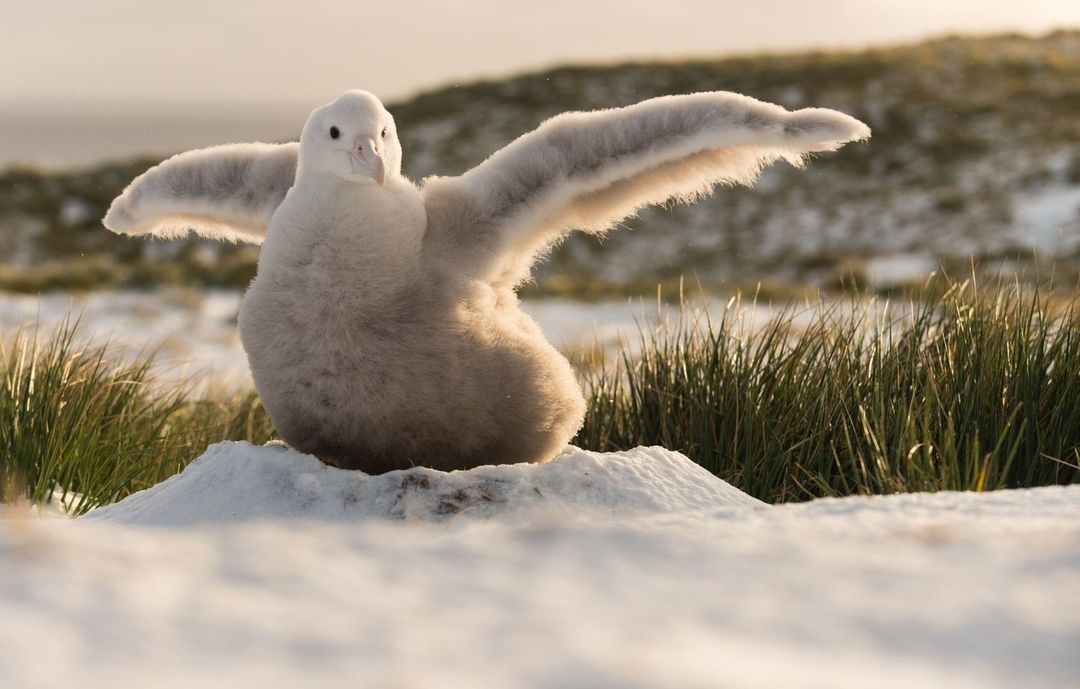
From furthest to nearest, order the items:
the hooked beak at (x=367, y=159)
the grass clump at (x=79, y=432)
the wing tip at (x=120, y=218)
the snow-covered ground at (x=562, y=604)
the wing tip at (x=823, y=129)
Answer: the grass clump at (x=79, y=432), the wing tip at (x=120, y=218), the wing tip at (x=823, y=129), the hooked beak at (x=367, y=159), the snow-covered ground at (x=562, y=604)

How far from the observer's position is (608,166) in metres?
3.62

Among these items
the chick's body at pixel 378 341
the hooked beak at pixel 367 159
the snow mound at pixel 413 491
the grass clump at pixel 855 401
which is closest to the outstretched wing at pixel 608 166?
the chick's body at pixel 378 341

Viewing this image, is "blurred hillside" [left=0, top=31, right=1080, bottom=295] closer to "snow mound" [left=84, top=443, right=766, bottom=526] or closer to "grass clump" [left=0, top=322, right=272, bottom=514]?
"grass clump" [left=0, top=322, right=272, bottom=514]

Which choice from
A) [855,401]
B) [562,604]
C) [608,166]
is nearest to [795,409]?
[855,401]

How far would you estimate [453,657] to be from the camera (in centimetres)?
156

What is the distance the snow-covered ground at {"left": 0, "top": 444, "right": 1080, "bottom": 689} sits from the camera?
151 cm

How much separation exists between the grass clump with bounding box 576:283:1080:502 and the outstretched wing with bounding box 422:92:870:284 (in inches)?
43.9

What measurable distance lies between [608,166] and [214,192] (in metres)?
1.52

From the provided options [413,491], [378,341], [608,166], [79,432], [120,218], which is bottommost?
[79,432]

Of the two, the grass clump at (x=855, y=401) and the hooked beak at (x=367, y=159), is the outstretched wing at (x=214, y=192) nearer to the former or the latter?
the hooked beak at (x=367, y=159)

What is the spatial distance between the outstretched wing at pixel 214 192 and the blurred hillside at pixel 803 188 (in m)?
10.8

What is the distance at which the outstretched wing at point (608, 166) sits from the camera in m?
3.62

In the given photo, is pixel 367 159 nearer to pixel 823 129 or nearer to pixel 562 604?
pixel 823 129

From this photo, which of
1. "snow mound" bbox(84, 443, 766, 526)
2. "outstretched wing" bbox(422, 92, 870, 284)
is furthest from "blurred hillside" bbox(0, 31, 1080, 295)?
"snow mound" bbox(84, 443, 766, 526)
